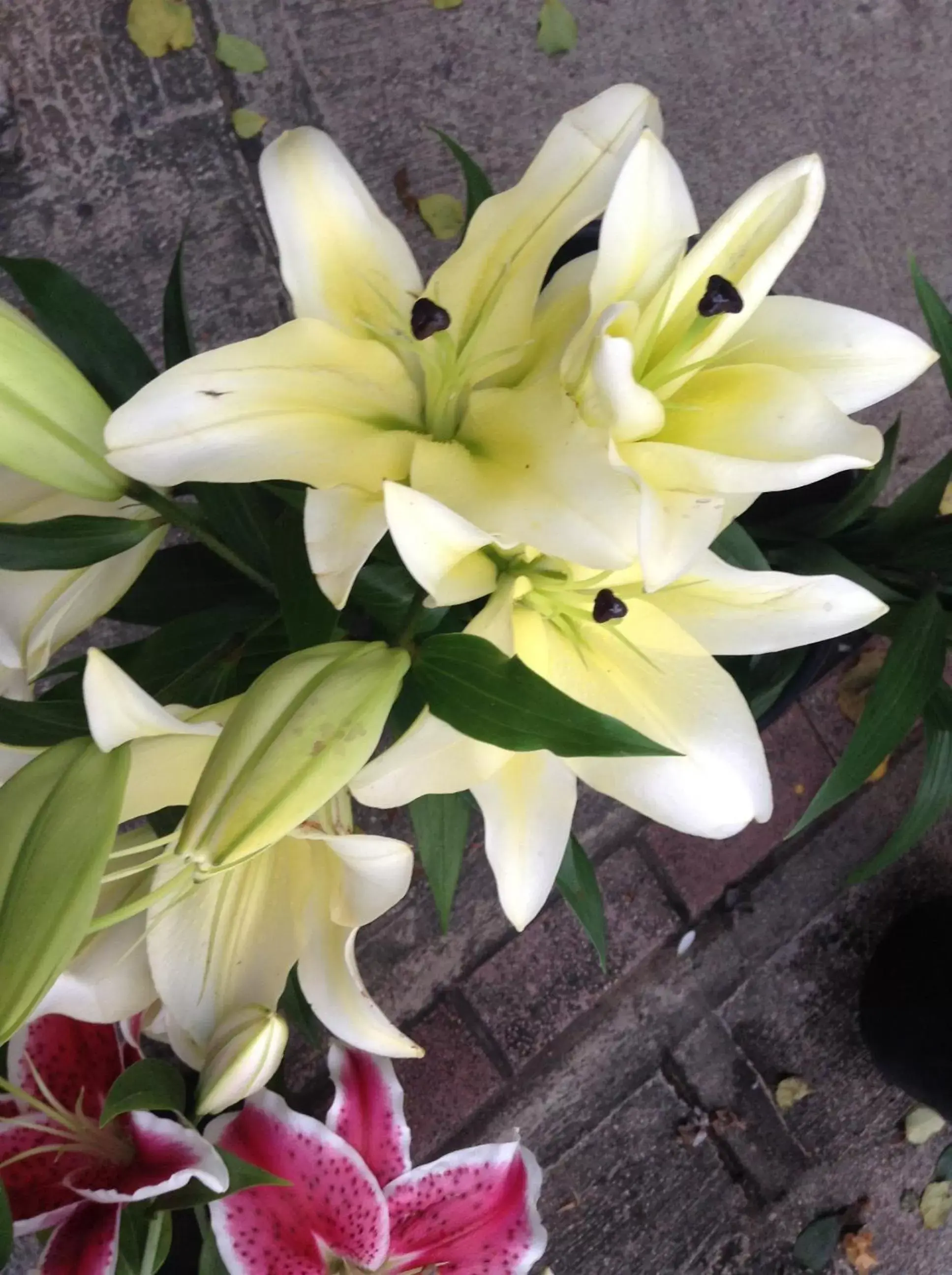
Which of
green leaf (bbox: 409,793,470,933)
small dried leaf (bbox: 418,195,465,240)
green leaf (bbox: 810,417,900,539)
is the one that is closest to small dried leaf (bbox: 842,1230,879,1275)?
green leaf (bbox: 409,793,470,933)

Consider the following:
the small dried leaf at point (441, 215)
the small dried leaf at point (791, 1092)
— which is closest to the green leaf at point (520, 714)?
the small dried leaf at point (441, 215)

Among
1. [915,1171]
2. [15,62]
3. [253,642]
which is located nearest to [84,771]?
[253,642]

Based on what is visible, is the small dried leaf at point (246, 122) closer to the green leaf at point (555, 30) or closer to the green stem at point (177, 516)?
the green leaf at point (555, 30)

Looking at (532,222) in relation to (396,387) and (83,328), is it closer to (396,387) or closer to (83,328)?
(396,387)

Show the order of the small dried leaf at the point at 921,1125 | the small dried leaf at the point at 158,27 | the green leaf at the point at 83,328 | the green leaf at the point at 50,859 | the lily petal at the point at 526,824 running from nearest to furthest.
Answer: the green leaf at the point at 50,859 < the lily petal at the point at 526,824 < the green leaf at the point at 83,328 < the small dried leaf at the point at 158,27 < the small dried leaf at the point at 921,1125

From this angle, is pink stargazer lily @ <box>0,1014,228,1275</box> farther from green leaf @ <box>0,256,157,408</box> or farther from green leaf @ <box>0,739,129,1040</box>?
green leaf @ <box>0,256,157,408</box>

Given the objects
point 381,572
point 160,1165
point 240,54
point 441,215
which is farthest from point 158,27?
point 160,1165

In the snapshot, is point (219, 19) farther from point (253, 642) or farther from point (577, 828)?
point (577, 828)
